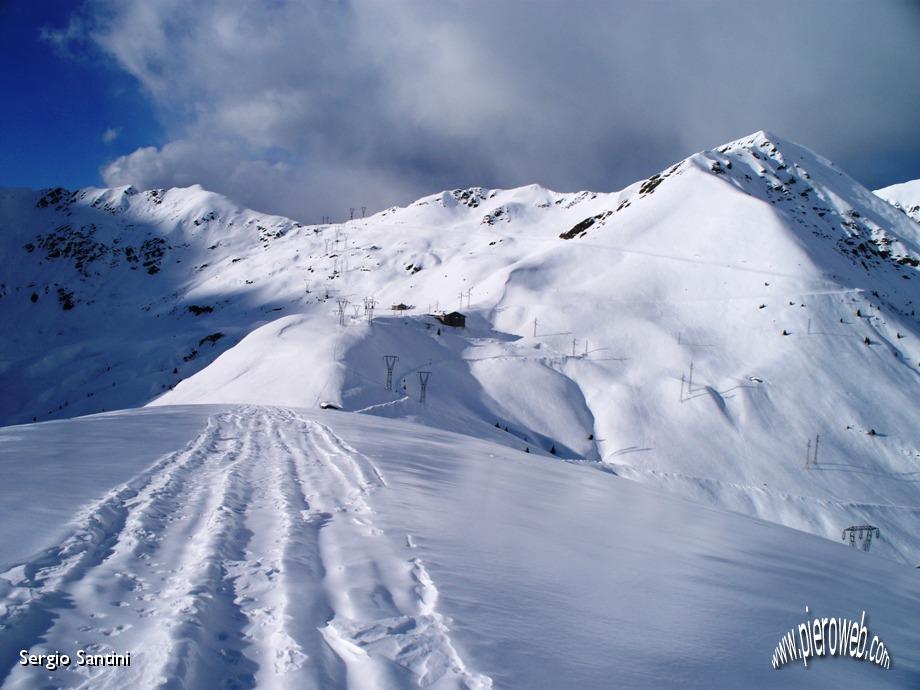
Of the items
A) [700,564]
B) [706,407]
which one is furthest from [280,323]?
[700,564]

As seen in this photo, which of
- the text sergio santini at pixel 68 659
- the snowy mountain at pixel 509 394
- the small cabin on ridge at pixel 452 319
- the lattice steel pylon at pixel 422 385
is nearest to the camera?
the text sergio santini at pixel 68 659

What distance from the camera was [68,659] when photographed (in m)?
2.71

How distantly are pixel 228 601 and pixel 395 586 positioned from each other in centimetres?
120

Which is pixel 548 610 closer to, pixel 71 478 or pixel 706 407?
pixel 71 478

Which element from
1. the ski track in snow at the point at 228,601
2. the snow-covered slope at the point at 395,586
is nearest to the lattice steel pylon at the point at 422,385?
the snow-covered slope at the point at 395,586

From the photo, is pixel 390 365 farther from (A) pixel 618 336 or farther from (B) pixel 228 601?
(B) pixel 228 601

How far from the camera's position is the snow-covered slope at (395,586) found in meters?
2.91

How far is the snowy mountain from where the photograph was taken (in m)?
4.28

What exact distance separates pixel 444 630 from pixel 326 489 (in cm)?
422

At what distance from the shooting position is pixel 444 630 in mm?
3266

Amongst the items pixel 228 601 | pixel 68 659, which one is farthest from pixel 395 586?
pixel 68 659

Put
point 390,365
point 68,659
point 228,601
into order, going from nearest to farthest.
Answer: point 68,659, point 228,601, point 390,365

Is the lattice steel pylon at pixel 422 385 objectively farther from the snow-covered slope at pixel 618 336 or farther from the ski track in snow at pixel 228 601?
the ski track in snow at pixel 228 601

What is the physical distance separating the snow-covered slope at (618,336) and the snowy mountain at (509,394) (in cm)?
40
